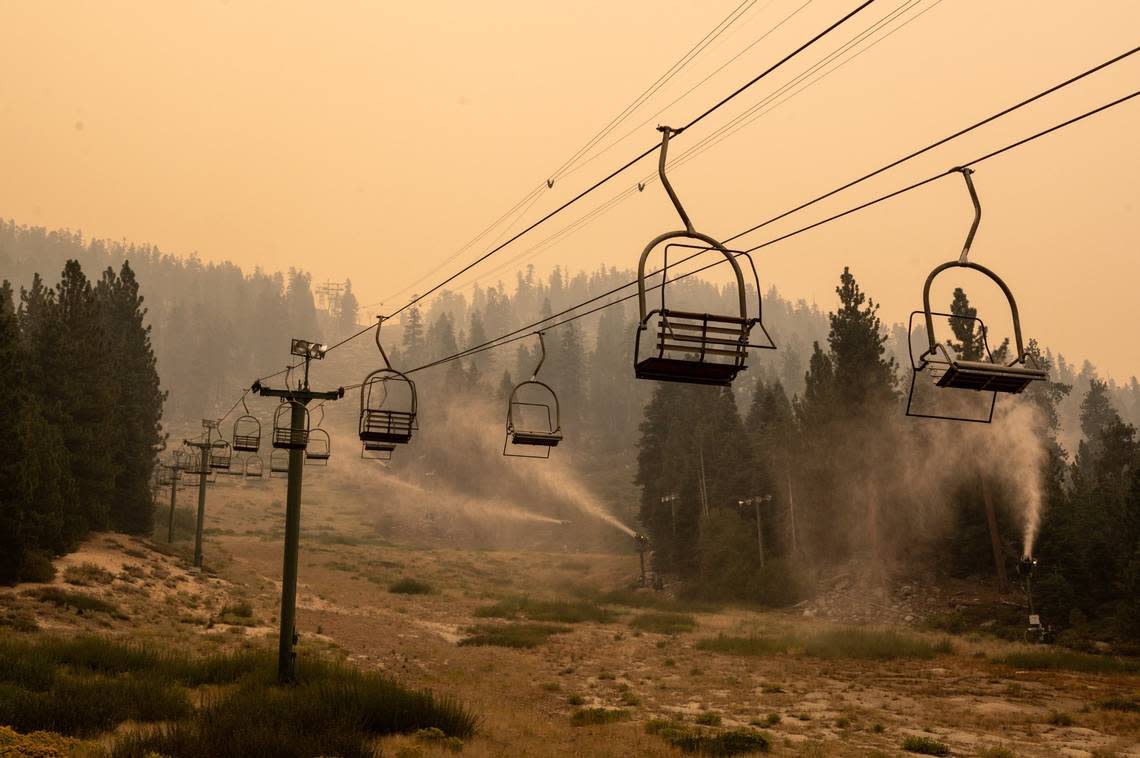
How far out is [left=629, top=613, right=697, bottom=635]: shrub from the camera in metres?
47.7

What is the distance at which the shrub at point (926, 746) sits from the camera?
1911 cm

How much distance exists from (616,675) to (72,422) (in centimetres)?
3724

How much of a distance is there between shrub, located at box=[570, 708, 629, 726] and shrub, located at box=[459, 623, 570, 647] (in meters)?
16.5

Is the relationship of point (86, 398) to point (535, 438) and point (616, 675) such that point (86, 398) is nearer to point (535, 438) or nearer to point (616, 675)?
point (616, 675)

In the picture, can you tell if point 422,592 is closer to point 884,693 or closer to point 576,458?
point 884,693

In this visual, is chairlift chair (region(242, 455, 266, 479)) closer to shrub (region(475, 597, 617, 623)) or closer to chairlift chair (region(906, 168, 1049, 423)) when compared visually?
shrub (region(475, 597, 617, 623))

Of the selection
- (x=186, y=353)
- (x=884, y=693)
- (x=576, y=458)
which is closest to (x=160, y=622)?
(x=884, y=693)

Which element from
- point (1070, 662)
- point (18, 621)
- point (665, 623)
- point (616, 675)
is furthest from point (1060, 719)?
point (18, 621)

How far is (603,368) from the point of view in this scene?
175 m

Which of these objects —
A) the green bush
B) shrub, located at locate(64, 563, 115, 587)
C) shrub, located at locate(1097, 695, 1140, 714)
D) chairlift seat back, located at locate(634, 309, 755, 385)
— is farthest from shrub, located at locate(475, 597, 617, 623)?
chairlift seat back, located at locate(634, 309, 755, 385)

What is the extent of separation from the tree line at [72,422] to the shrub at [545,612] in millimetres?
25010

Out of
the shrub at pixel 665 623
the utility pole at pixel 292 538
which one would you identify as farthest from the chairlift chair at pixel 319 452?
the shrub at pixel 665 623

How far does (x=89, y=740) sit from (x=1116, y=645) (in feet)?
138

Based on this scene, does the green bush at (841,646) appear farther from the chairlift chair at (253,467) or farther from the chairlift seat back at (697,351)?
the chairlift seat back at (697,351)
